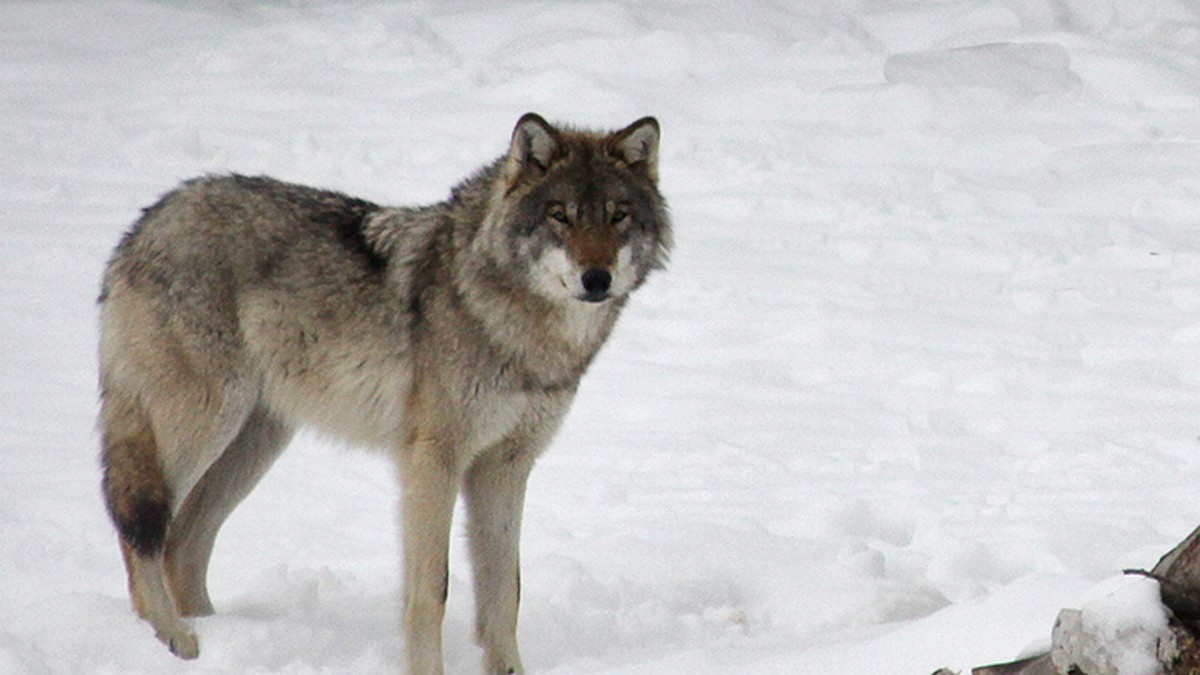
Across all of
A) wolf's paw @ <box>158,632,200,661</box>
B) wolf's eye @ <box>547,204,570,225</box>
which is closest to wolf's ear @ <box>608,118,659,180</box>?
wolf's eye @ <box>547,204,570,225</box>

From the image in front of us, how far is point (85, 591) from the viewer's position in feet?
17.9

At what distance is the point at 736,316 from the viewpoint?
8.98m

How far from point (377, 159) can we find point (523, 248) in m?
6.60

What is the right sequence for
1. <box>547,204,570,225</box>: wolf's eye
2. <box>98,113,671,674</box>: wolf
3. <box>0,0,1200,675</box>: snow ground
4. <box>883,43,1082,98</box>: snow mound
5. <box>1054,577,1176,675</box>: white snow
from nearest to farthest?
<box>1054,577,1176,675</box>: white snow < <box>547,204,570,225</box>: wolf's eye < <box>98,113,671,674</box>: wolf < <box>0,0,1200,675</box>: snow ground < <box>883,43,1082,98</box>: snow mound

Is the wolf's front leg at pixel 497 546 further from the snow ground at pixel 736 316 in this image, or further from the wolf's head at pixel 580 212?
the wolf's head at pixel 580 212

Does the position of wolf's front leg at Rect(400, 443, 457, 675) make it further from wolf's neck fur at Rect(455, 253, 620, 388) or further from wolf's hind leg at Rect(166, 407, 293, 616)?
wolf's hind leg at Rect(166, 407, 293, 616)

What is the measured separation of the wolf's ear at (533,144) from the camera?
4.98 metres

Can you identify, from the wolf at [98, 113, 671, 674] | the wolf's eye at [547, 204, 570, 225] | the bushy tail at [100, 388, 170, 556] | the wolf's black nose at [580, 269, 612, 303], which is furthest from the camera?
the bushy tail at [100, 388, 170, 556]

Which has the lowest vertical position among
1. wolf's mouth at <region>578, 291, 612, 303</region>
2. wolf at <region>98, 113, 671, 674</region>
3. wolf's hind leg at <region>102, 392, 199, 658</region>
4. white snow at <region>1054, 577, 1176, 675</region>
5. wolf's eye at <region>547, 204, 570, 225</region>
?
wolf's hind leg at <region>102, 392, 199, 658</region>

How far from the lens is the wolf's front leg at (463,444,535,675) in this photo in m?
5.25

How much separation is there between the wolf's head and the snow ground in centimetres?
112

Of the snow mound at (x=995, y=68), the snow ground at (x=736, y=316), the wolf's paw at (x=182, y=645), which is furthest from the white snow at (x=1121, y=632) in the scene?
the snow mound at (x=995, y=68)

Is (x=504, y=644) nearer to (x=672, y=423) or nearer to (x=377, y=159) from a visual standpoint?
(x=672, y=423)

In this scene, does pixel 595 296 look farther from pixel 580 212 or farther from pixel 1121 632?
pixel 1121 632
